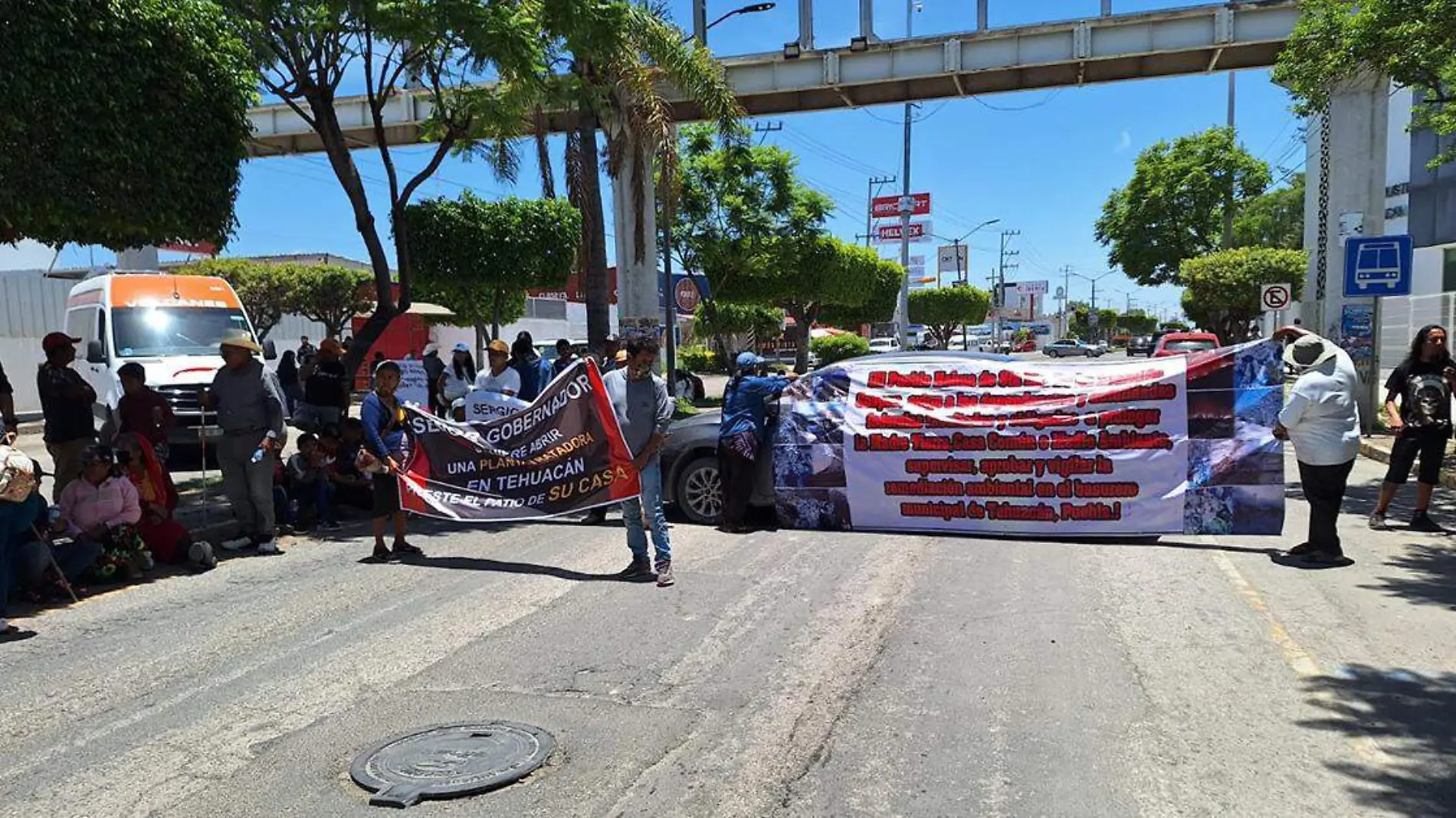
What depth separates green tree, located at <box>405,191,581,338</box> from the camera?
63.1 feet

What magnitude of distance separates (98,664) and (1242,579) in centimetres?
724

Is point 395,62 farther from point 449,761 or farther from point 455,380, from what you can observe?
point 449,761

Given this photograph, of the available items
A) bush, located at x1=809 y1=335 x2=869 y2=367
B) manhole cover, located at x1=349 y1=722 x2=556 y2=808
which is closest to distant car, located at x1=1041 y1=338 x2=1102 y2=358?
bush, located at x1=809 y1=335 x2=869 y2=367

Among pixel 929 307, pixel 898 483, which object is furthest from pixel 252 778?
pixel 929 307

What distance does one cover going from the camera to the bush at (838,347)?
4931cm

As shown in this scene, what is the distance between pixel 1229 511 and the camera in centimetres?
785

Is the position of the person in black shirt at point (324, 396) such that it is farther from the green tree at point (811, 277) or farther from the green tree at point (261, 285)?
the green tree at point (261, 285)

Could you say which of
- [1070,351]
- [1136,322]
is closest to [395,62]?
[1070,351]

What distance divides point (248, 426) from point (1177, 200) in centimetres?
4974

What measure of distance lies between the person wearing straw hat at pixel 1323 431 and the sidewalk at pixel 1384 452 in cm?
465

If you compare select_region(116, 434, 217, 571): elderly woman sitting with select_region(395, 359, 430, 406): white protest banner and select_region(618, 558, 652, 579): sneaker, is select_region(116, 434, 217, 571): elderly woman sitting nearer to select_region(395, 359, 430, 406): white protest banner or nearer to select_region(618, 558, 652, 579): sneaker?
select_region(618, 558, 652, 579): sneaker

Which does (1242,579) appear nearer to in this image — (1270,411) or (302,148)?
(1270,411)

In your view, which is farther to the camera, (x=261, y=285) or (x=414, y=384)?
(x=261, y=285)

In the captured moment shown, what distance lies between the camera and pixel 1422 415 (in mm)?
8492
